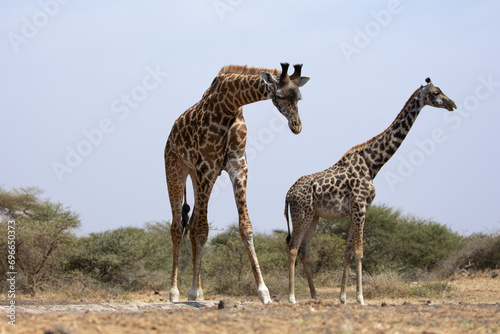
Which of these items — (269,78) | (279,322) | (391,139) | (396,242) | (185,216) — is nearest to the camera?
(279,322)

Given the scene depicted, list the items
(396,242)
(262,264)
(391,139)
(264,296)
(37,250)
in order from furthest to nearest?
(396,242) → (262,264) → (37,250) → (391,139) → (264,296)

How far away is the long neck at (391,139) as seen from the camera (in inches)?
361

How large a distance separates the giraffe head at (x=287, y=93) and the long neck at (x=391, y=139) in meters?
2.68

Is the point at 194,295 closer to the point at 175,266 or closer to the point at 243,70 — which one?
the point at 175,266

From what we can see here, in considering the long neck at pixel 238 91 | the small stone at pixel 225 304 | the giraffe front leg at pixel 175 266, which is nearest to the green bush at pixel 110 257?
the giraffe front leg at pixel 175 266

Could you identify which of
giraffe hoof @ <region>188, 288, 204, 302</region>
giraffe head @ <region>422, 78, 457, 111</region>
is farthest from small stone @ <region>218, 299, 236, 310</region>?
giraffe head @ <region>422, 78, 457, 111</region>

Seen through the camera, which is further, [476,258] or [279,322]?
[476,258]

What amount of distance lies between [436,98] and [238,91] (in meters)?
3.74

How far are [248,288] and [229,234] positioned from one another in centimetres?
507

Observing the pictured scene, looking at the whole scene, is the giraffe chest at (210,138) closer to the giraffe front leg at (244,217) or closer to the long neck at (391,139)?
the giraffe front leg at (244,217)

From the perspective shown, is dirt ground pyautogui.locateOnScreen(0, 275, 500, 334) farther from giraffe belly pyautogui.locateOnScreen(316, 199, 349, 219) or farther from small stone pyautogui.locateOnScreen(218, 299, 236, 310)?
giraffe belly pyautogui.locateOnScreen(316, 199, 349, 219)

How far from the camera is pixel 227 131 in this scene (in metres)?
7.56

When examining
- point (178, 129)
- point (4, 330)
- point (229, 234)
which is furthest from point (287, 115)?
point (229, 234)

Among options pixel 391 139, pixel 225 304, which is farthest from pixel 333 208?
pixel 225 304
